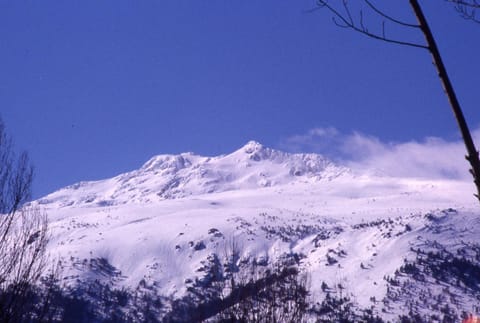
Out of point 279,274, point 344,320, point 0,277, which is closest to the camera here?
point 0,277

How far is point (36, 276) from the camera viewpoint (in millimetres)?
15023

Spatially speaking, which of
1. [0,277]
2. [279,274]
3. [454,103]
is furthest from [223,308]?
[454,103]

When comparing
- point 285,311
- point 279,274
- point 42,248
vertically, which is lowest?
point 285,311

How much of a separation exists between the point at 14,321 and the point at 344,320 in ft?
625

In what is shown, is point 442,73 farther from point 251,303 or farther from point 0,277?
point 251,303

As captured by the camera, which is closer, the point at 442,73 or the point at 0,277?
the point at 442,73

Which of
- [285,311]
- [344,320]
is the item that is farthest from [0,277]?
[344,320]

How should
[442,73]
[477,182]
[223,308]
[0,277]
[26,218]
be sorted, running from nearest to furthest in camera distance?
1. [477,182]
2. [442,73]
3. [0,277]
4. [26,218]
5. [223,308]

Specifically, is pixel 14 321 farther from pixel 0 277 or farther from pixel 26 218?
pixel 26 218

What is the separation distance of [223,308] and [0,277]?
853cm

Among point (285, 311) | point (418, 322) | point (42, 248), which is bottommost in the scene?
point (418, 322)

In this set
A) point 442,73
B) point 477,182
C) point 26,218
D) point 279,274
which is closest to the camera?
point 477,182

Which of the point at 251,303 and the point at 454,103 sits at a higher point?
the point at 454,103

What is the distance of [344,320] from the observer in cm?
19288
